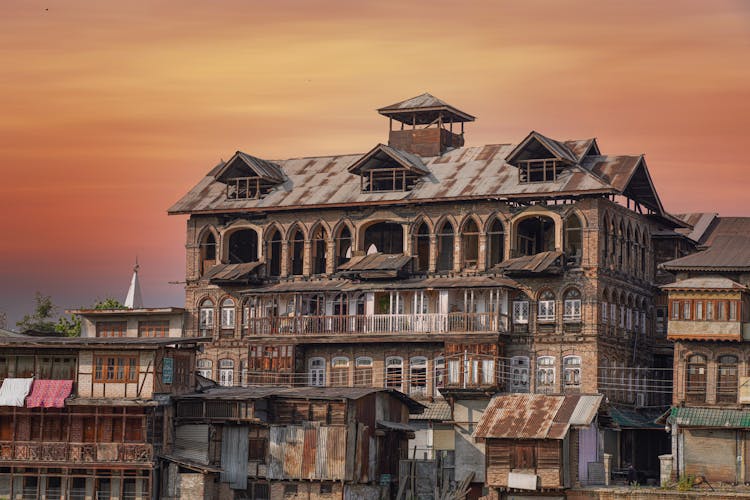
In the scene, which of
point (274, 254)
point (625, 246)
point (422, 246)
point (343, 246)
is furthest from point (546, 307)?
point (274, 254)

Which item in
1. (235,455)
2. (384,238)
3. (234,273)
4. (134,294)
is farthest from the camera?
(134,294)

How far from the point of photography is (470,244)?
86.9m

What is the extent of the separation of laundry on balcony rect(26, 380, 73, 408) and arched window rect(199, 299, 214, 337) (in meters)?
20.3

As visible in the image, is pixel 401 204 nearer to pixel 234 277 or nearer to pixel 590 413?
pixel 234 277

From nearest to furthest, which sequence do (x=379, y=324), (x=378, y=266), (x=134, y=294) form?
(x=379, y=324) → (x=378, y=266) → (x=134, y=294)

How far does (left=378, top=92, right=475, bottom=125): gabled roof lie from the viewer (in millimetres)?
93062

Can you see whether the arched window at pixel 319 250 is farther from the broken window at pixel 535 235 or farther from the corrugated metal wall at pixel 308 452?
the corrugated metal wall at pixel 308 452

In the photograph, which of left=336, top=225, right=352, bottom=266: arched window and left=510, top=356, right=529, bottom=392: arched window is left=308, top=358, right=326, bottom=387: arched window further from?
left=510, top=356, right=529, bottom=392: arched window

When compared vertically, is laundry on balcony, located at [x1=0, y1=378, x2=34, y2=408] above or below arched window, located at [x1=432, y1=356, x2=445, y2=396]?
below

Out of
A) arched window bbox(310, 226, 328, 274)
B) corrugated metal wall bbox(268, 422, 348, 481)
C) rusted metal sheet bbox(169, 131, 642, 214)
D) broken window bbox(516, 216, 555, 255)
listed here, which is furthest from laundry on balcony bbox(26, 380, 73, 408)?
broken window bbox(516, 216, 555, 255)

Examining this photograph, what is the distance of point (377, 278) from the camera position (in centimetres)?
8669

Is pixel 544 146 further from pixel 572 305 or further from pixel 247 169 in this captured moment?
pixel 247 169

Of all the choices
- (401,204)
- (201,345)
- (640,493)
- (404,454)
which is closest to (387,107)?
(401,204)

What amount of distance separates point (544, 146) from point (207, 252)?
21.0 metres
